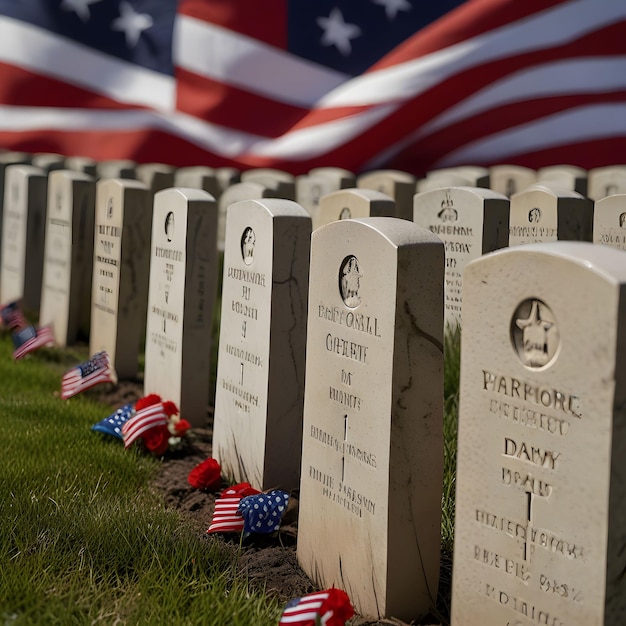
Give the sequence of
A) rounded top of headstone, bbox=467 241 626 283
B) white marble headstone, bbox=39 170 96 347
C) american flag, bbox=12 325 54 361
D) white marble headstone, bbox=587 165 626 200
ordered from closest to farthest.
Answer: rounded top of headstone, bbox=467 241 626 283 < american flag, bbox=12 325 54 361 < white marble headstone, bbox=39 170 96 347 < white marble headstone, bbox=587 165 626 200

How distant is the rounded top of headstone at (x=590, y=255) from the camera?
210 centimetres

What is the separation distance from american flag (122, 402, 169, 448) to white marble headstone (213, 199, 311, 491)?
1.41 feet

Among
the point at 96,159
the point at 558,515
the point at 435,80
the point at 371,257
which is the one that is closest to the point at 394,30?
the point at 435,80

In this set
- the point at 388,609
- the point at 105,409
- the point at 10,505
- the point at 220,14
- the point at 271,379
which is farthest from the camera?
the point at 220,14

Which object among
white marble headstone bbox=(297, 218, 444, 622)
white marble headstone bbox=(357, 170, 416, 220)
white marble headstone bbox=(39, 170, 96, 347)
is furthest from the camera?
white marble headstone bbox=(357, 170, 416, 220)

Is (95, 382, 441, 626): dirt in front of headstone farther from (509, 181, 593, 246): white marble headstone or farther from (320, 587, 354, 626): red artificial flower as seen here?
(509, 181, 593, 246): white marble headstone

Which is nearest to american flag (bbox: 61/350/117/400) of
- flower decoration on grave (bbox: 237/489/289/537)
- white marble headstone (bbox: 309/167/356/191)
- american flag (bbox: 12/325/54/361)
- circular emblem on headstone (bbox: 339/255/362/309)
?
american flag (bbox: 12/325/54/361)

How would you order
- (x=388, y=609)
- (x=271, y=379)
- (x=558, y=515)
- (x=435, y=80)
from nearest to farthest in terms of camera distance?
1. (x=558, y=515)
2. (x=388, y=609)
3. (x=271, y=379)
4. (x=435, y=80)

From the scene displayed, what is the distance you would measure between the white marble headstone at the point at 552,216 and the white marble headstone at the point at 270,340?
1.51 metres

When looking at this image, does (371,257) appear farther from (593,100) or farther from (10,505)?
(593,100)

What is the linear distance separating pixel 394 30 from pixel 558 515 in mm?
8820

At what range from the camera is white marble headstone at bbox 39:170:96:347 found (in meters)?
6.41

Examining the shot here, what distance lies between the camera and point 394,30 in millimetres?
10383

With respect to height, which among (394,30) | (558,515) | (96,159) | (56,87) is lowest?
(558,515)
